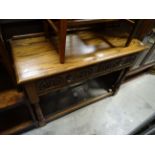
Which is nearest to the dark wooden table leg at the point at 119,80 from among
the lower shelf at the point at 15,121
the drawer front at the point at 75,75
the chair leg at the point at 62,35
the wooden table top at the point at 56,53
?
the drawer front at the point at 75,75

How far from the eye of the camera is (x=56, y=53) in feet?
3.01

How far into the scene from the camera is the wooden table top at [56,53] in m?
0.80

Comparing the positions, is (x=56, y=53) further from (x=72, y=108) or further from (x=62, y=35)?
(x=72, y=108)

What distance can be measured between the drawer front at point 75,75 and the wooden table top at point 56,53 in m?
0.07

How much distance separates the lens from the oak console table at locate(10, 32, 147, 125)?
80cm

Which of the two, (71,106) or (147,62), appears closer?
(71,106)

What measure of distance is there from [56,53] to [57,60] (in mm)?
75

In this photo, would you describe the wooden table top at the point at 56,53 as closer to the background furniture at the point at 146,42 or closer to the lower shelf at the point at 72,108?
the background furniture at the point at 146,42

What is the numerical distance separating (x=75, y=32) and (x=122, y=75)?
712 mm

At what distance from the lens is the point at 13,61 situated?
84 centimetres

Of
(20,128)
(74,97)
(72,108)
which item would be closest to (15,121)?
(20,128)

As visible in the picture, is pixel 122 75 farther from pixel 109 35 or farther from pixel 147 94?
pixel 147 94

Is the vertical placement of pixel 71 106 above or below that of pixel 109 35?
below

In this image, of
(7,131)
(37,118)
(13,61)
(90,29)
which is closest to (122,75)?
Answer: (90,29)
